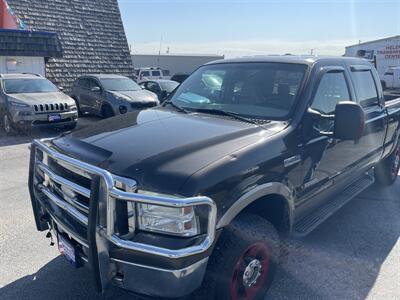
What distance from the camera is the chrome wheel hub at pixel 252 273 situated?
108 inches

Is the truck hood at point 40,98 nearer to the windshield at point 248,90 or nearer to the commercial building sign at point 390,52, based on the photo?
the windshield at point 248,90

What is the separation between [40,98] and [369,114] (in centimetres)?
850

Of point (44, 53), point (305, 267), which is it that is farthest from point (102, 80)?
point (305, 267)

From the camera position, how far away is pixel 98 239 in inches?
88.9

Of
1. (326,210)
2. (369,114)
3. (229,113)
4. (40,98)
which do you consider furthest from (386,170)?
(40,98)

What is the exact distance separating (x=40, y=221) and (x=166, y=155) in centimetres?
145

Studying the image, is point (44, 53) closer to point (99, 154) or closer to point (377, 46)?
point (99, 154)

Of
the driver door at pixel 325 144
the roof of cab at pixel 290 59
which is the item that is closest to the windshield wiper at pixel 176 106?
the roof of cab at pixel 290 59

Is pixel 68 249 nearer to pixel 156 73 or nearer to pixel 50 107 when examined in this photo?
pixel 50 107

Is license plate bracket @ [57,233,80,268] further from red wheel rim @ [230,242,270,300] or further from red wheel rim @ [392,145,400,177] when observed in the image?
red wheel rim @ [392,145,400,177]

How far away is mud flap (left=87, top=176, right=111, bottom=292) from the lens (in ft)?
7.36

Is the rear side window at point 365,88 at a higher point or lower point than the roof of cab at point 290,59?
lower

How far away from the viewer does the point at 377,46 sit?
33.2 metres

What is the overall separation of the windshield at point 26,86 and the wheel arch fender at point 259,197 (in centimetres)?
937
